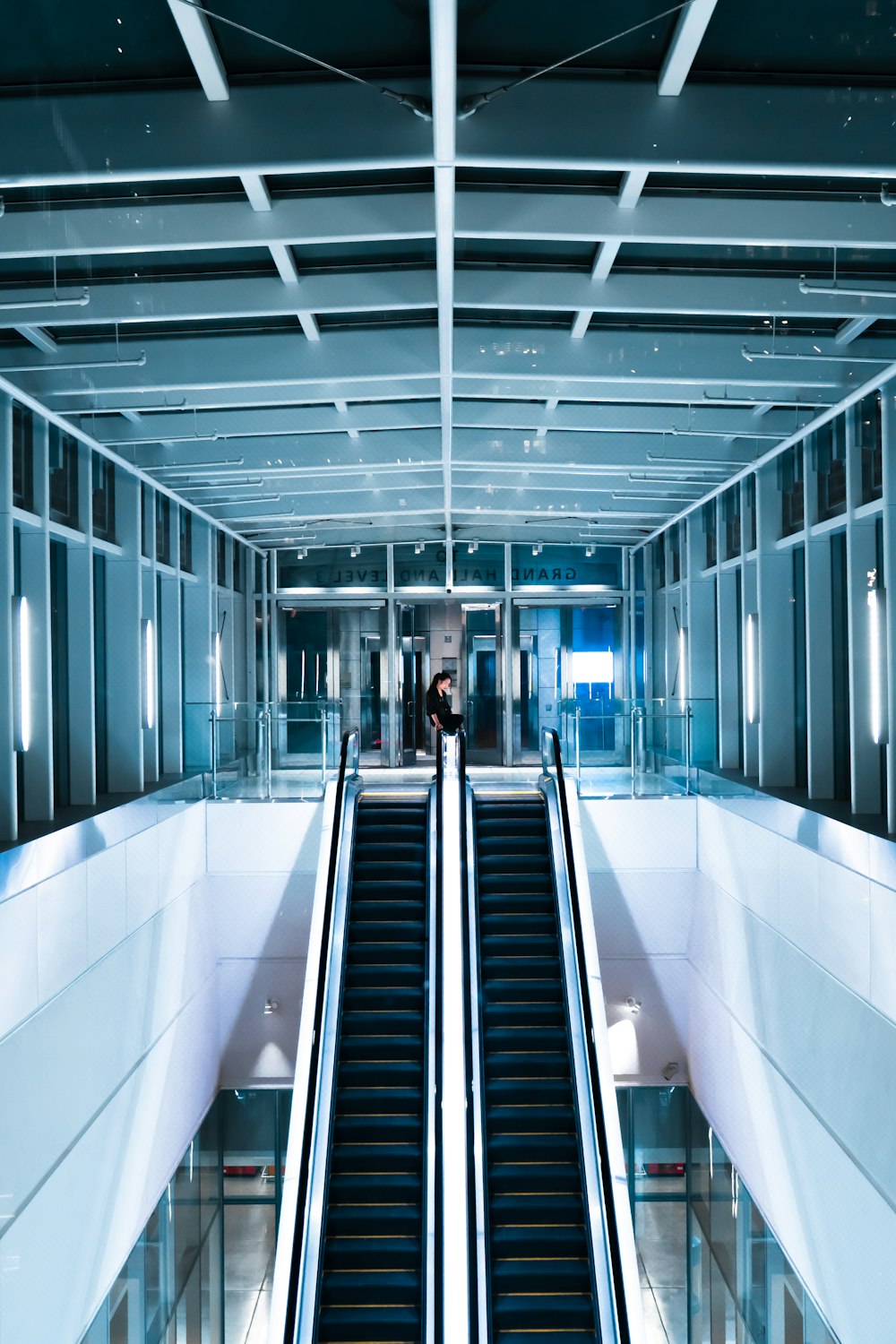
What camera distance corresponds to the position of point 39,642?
32.8 feet

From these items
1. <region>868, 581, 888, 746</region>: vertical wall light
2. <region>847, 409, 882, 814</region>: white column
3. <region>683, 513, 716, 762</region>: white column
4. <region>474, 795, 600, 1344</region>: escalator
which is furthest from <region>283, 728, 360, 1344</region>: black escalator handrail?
<region>683, 513, 716, 762</region>: white column

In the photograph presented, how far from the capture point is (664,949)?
13.0 metres

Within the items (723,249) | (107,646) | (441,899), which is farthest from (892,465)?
(107,646)

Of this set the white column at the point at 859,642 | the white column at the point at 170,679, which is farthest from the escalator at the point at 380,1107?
the white column at the point at 859,642

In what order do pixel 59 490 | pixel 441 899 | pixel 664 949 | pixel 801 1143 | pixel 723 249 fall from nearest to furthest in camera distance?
1. pixel 723 249
2. pixel 801 1143
3. pixel 441 899
4. pixel 59 490
5. pixel 664 949

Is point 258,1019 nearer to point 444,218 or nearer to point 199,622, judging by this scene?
point 199,622

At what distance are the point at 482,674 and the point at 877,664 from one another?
11.8m

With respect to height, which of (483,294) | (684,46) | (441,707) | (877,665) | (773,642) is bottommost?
(441,707)

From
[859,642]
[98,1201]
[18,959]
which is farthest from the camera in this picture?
[859,642]

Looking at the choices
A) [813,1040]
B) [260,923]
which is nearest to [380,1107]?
[813,1040]

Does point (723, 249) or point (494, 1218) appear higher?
point (723, 249)

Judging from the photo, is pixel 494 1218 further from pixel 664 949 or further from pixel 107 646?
pixel 107 646

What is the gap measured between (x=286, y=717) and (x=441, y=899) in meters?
4.05

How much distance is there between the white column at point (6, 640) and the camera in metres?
8.92
